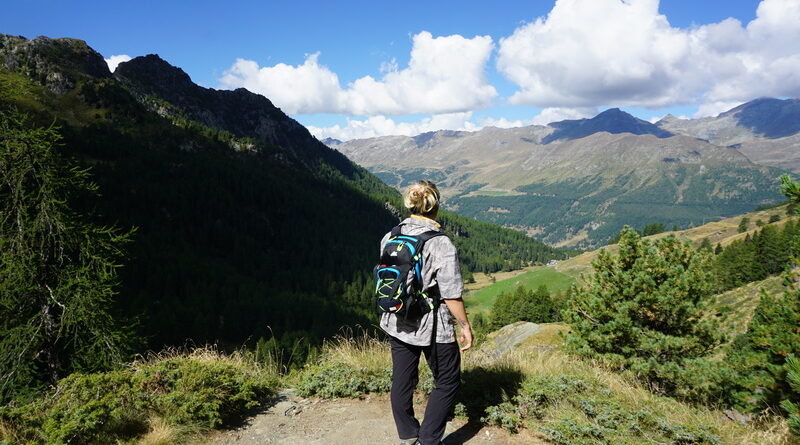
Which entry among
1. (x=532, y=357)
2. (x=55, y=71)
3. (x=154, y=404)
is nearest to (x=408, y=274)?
(x=154, y=404)

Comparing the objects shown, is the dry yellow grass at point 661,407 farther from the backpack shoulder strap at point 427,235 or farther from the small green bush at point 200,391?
the small green bush at point 200,391

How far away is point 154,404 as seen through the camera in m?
6.09

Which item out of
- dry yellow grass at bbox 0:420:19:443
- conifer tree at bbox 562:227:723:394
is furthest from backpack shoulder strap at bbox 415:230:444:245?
conifer tree at bbox 562:227:723:394

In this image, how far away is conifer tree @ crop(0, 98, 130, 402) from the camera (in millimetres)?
7629

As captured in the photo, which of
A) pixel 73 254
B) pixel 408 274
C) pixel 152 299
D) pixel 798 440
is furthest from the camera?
pixel 152 299

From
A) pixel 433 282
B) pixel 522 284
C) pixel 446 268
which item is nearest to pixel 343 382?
pixel 433 282

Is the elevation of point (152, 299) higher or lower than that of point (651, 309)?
lower

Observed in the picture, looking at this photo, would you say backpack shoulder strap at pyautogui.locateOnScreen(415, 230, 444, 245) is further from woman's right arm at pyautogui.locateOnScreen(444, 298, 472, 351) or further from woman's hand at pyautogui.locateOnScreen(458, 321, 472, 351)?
woman's hand at pyautogui.locateOnScreen(458, 321, 472, 351)

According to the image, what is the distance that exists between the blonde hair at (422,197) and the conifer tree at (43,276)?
733cm

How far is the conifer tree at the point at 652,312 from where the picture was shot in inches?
504

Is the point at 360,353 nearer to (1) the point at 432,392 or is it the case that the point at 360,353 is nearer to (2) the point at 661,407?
(1) the point at 432,392

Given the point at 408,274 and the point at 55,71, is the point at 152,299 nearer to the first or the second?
the point at 408,274

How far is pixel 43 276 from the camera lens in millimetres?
7953

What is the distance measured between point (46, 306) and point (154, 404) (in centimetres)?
390
